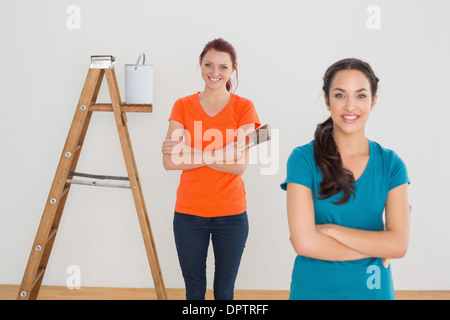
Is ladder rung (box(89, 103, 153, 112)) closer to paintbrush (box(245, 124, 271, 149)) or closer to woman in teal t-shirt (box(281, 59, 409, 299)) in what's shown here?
paintbrush (box(245, 124, 271, 149))

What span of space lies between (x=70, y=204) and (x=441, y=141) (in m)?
2.40

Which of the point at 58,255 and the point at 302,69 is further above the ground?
the point at 302,69

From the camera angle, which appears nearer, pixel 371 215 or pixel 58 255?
pixel 371 215

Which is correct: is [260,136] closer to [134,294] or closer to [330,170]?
[330,170]

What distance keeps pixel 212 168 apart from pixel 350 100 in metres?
0.74

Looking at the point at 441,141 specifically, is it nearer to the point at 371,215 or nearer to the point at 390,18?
the point at 390,18

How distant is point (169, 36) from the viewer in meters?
2.68

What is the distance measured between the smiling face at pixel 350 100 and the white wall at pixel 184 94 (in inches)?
54.7

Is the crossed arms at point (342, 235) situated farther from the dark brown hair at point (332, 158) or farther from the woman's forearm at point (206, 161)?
the woman's forearm at point (206, 161)

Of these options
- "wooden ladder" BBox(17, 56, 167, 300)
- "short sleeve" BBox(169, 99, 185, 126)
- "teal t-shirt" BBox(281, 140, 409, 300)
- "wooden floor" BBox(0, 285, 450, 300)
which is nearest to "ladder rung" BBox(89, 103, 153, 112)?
"wooden ladder" BBox(17, 56, 167, 300)

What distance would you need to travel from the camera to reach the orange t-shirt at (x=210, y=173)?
1.87 m
